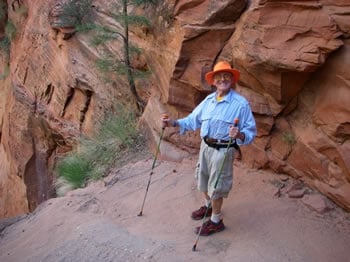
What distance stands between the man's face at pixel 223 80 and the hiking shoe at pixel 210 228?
1467 millimetres

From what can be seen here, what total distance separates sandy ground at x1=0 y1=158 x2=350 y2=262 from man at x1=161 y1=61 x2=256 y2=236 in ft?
1.45

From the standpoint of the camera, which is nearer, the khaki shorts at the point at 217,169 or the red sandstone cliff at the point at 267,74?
the khaki shorts at the point at 217,169

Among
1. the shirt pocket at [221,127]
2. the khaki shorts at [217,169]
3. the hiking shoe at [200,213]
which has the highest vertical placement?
the shirt pocket at [221,127]

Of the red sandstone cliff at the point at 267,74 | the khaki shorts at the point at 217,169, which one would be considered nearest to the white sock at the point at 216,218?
the khaki shorts at the point at 217,169

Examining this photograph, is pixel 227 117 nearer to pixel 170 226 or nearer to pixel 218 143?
pixel 218 143

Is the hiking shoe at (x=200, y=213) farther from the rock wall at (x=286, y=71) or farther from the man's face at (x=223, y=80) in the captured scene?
the man's face at (x=223, y=80)

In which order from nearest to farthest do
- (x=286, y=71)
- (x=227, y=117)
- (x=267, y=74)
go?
(x=227, y=117)
(x=286, y=71)
(x=267, y=74)

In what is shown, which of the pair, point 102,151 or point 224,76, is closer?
point 224,76

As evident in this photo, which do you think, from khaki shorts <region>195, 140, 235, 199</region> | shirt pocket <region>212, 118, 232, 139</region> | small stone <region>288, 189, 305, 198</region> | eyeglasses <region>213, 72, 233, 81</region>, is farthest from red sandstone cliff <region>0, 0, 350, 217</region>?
khaki shorts <region>195, 140, 235, 199</region>

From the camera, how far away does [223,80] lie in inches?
205

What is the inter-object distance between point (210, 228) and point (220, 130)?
1088 mm

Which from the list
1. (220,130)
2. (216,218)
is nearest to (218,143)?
(220,130)

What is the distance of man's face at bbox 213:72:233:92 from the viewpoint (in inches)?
204

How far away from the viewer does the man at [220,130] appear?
202 inches
